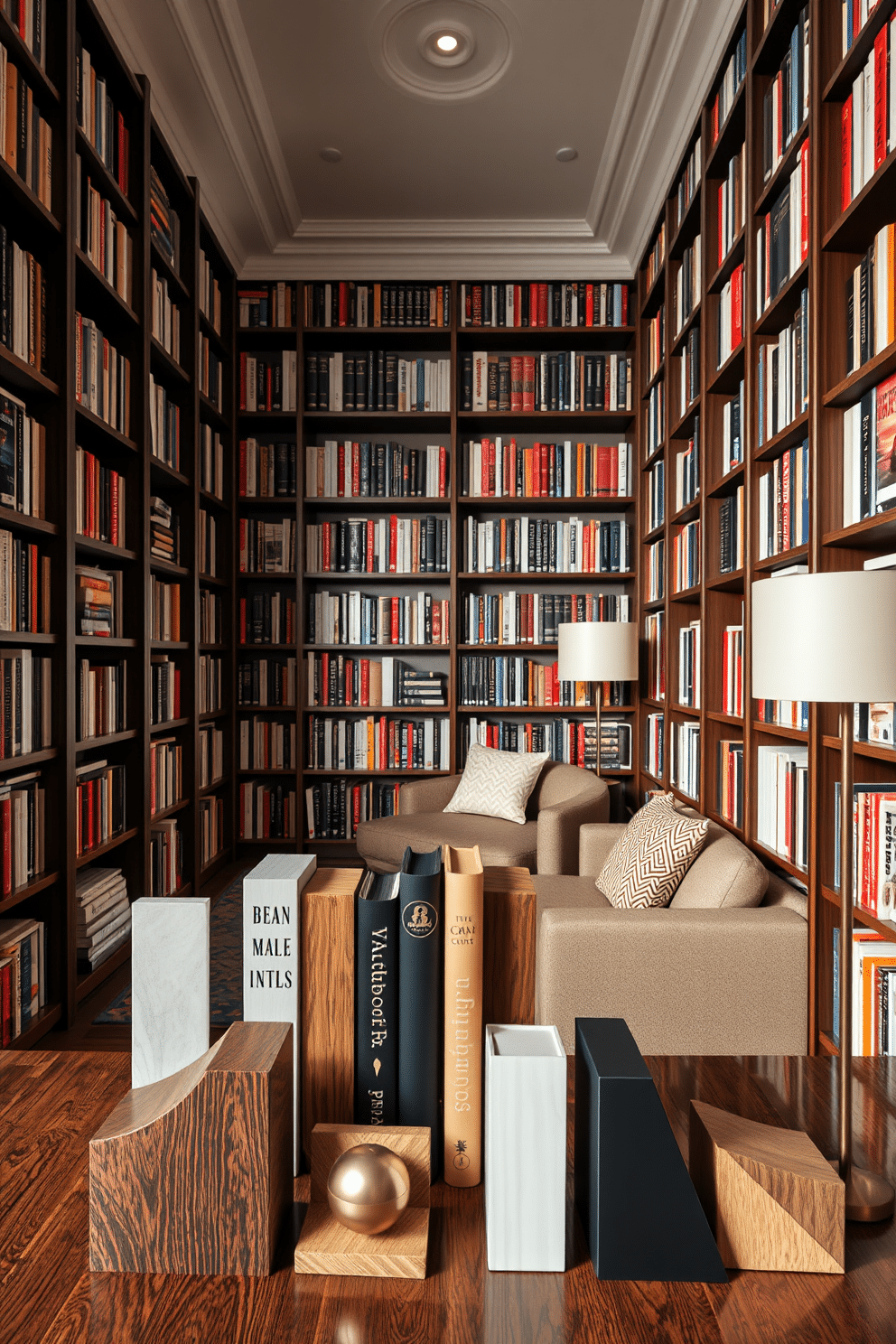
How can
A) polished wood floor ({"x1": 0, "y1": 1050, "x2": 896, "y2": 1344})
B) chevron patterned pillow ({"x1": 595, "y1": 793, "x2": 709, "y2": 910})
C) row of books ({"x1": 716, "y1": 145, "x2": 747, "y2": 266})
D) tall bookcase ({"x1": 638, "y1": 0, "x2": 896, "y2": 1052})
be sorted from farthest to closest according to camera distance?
row of books ({"x1": 716, "y1": 145, "x2": 747, "y2": 266}) < chevron patterned pillow ({"x1": 595, "y1": 793, "x2": 709, "y2": 910}) < tall bookcase ({"x1": 638, "y1": 0, "x2": 896, "y2": 1052}) < polished wood floor ({"x1": 0, "y1": 1050, "x2": 896, "y2": 1344})

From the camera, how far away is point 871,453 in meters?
1.77

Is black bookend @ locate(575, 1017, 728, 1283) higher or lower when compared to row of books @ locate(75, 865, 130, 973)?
higher

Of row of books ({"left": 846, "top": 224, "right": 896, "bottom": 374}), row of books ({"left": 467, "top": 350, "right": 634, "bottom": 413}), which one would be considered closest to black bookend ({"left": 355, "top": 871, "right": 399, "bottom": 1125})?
row of books ({"left": 846, "top": 224, "right": 896, "bottom": 374})

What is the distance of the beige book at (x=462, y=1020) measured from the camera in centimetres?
69

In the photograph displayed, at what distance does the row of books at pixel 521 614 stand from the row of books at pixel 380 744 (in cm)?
53

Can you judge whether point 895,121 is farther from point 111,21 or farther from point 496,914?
point 111,21

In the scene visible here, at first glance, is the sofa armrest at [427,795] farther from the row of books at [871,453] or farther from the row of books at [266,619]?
the row of books at [871,453]

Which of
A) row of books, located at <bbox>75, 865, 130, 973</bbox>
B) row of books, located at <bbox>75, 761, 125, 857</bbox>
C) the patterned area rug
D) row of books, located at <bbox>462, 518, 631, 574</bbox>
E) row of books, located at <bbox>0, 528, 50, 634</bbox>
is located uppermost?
row of books, located at <bbox>462, 518, 631, 574</bbox>

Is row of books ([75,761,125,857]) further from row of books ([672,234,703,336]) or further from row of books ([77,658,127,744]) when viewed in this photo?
row of books ([672,234,703,336])

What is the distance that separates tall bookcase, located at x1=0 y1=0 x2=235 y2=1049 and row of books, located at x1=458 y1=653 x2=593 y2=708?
147 cm

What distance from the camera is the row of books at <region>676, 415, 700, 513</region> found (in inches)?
127

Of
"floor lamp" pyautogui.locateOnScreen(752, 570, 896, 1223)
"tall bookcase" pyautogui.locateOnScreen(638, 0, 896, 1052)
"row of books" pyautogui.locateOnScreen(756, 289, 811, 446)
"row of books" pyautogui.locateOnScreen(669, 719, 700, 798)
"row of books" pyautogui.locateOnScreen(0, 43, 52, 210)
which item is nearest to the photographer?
"floor lamp" pyautogui.locateOnScreen(752, 570, 896, 1223)

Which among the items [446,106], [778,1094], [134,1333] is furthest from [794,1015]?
[446,106]

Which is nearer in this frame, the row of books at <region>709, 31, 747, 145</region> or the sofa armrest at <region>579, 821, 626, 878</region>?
the row of books at <region>709, 31, 747, 145</region>
